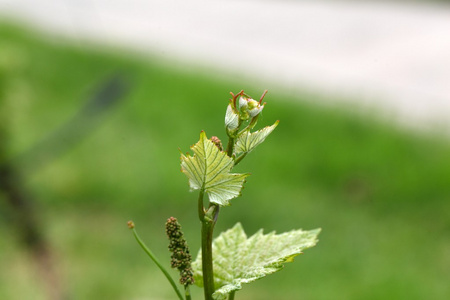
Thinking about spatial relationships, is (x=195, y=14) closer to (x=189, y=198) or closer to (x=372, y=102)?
(x=372, y=102)

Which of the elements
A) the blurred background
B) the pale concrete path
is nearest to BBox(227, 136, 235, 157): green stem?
the blurred background

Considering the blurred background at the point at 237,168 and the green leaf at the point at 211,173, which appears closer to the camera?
the green leaf at the point at 211,173

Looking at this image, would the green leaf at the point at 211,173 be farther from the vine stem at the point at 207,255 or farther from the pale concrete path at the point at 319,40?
the pale concrete path at the point at 319,40

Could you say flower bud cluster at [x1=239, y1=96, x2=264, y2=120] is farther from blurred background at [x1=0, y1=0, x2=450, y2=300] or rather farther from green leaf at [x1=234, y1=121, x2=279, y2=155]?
blurred background at [x1=0, y1=0, x2=450, y2=300]

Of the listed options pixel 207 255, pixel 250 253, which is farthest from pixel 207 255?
pixel 250 253

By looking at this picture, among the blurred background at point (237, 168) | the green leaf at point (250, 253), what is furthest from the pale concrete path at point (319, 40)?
the green leaf at point (250, 253)
